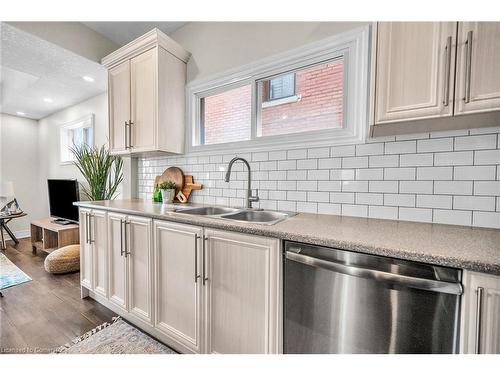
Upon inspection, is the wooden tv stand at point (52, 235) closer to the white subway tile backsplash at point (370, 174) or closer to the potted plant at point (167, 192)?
the potted plant at point (167, 192)

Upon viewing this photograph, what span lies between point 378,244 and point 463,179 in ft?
2.66

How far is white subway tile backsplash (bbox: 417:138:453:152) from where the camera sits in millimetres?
1250

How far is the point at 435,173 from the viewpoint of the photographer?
129cm

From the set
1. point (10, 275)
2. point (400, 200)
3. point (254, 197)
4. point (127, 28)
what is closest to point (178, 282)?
point (254, 197)

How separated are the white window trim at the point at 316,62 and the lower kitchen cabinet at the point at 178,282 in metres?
0.93

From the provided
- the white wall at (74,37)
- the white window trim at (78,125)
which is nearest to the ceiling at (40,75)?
the white wall at (74,37)

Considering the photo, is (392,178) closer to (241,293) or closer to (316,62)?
(316,62)

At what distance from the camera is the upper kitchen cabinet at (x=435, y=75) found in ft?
3.06

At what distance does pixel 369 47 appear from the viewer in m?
1.44

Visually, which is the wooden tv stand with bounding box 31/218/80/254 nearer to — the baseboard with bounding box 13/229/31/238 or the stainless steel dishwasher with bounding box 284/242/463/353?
the baseboard with bounding box 13/229/31/238

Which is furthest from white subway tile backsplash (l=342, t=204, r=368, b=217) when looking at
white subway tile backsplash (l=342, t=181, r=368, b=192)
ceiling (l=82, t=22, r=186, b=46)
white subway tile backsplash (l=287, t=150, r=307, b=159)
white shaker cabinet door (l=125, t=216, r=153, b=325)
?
ceiling (l=82, t=22, r=186, b=46)

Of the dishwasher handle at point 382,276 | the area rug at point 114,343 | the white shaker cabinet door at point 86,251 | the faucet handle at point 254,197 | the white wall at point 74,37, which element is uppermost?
the white wall at point 74,37

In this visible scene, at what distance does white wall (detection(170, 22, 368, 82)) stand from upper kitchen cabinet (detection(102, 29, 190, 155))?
20 centimetres
